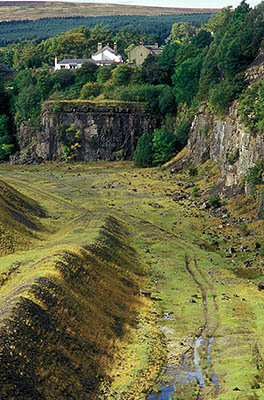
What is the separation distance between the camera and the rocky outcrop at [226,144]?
70000mm

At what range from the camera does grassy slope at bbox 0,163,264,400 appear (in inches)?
1265

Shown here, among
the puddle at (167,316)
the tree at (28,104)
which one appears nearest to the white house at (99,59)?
the tree at (28,104)

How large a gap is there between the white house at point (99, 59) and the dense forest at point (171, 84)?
1160 centimetres

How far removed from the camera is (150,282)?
154ft

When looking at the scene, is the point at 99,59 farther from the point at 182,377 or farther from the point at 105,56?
the point at 182,377

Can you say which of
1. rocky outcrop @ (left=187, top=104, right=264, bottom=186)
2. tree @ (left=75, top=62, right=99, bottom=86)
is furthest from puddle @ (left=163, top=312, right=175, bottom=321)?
tree @ (left=75, top=62, right=99, bottom=86)

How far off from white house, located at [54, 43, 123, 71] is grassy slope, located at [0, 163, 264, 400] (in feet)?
233

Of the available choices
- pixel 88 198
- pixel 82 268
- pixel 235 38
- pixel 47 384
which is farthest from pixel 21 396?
pixel 235 38

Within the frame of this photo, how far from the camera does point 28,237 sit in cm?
5259

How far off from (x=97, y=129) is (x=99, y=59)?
49708 millimetres

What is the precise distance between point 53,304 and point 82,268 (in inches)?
289

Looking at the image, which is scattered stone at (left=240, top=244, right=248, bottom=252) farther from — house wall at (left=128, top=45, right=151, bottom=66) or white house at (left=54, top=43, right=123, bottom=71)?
white house at (left=54, top=43, right=123, bottom=71)

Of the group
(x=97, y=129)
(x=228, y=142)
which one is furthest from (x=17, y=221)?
(x=97, y=129)

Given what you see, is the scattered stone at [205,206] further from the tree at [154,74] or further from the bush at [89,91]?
the bush at [89,91]
